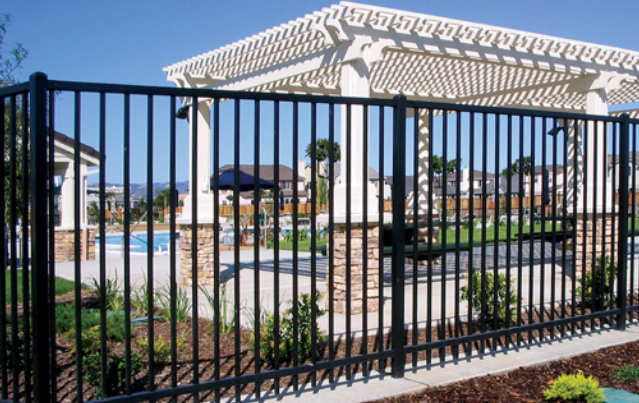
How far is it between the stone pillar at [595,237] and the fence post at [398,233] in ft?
6.18

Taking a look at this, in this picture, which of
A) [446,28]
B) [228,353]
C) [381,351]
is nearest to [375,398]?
[381,351]

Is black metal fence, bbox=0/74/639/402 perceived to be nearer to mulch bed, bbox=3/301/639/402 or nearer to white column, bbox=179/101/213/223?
mulch bed, bbox=3/301/639/402

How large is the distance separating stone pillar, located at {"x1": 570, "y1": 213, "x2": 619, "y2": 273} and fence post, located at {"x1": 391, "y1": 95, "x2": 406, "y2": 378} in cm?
188

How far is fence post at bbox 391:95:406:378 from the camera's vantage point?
3.93 metres

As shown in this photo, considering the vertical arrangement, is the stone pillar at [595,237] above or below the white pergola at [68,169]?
below

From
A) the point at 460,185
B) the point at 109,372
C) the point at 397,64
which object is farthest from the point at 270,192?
the point at 109,372

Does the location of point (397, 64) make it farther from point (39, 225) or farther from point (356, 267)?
point (39, 225)

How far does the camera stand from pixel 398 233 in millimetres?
3959

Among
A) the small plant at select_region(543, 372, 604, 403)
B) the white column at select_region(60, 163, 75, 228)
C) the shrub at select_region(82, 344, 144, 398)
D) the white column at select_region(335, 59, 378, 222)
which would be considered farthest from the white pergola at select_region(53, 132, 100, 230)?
the small plant at select_region(543, 372, 604, 403)

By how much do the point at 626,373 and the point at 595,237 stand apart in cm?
139

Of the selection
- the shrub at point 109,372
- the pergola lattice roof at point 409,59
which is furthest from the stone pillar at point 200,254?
the shrub at point 109,372

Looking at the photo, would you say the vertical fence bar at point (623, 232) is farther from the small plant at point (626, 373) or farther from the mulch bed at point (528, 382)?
the small plant at point (626, 373)

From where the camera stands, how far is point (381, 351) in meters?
3.90

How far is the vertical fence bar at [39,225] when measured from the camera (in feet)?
9.26
